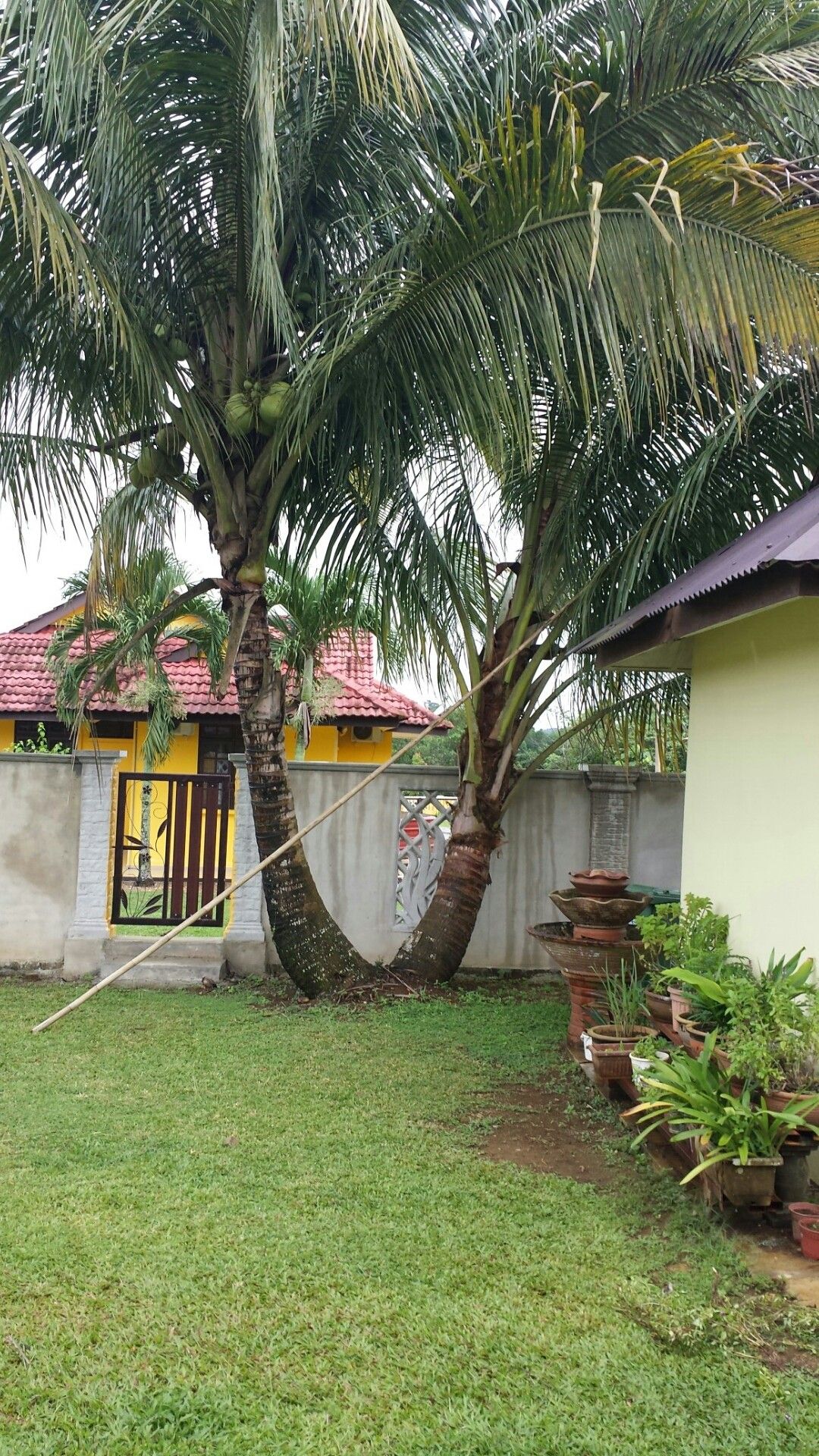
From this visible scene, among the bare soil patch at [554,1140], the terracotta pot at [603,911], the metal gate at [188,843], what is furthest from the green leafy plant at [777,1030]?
the metal gate at [188,843]

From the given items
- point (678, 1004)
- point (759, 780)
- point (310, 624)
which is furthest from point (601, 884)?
point (310, 624)

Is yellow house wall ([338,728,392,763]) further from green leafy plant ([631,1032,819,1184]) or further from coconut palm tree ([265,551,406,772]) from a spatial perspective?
green leafy plant ([631,1032,819,1184])

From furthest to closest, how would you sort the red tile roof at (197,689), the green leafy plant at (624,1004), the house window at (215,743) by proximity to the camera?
the house window at (215,743), the red tile roof at (197,689), the green leafy plant at (624,1004)

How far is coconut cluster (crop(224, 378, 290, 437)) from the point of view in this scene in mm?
6398

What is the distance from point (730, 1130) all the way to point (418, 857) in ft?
16.8

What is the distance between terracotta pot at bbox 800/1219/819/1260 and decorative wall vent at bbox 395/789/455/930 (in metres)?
5.24

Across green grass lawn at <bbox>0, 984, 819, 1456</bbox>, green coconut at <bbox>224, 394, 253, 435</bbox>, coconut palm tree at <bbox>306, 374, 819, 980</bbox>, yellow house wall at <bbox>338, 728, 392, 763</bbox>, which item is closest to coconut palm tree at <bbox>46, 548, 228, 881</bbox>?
green coconut at <bbox>224, 394, 253, 435</bbox>

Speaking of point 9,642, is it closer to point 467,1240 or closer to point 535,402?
point 535,402

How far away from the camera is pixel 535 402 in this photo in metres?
6.85

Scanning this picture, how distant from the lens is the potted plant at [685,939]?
4.62 meters

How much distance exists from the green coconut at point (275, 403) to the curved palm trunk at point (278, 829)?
51.7 inches

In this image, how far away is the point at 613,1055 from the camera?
16.9ft

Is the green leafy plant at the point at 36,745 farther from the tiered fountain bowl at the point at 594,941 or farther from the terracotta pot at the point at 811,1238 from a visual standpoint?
the terracotta pot at the point at 811,1238

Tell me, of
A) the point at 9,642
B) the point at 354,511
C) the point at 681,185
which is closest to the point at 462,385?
the point at 681,185
